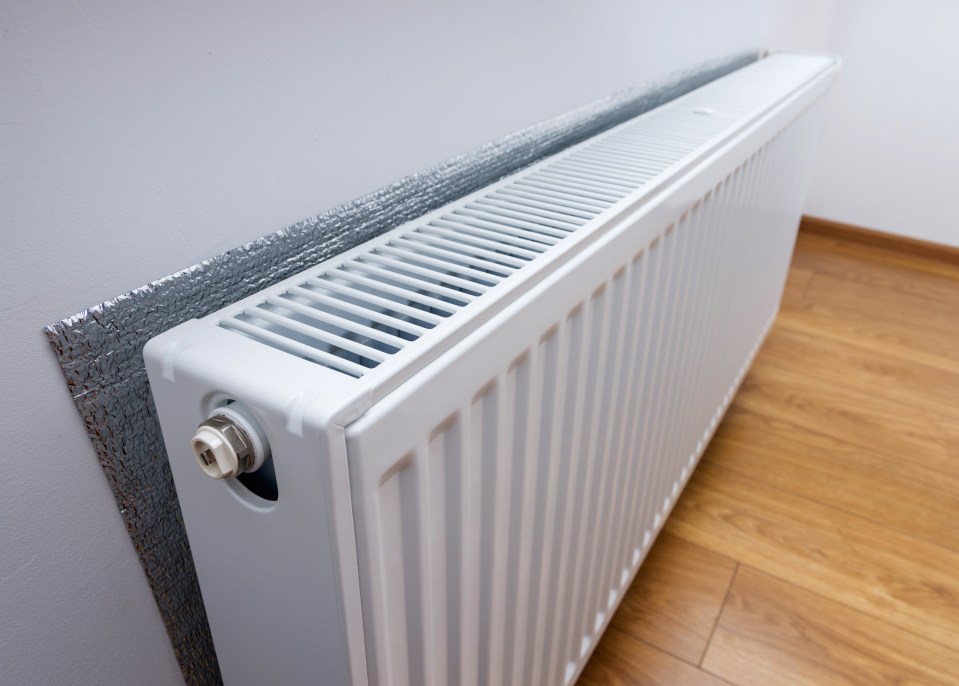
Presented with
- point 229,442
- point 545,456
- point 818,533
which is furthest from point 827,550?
point 229,442

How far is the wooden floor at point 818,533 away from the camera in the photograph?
0.90m

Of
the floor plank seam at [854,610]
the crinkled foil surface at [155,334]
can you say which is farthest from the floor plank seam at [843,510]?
the crinkled foil surface at [155,334]

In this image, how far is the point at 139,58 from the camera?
0.32 meters

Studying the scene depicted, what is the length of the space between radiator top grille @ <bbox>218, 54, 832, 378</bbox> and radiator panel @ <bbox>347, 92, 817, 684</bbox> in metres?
0.03

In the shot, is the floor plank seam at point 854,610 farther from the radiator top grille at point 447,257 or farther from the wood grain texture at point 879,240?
the wood grain texture at point 879,240

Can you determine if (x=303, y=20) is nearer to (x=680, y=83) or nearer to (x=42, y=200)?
(x=42, y=200)

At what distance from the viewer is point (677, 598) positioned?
971mm

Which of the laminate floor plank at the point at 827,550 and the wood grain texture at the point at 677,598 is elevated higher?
the wood grain texture at the point at 677,598

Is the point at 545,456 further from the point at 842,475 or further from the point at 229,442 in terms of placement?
→ the point at 842,475

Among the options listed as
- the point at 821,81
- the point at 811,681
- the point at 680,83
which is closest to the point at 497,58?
the point at 680,83

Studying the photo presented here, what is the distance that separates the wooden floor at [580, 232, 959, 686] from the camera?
901 mm

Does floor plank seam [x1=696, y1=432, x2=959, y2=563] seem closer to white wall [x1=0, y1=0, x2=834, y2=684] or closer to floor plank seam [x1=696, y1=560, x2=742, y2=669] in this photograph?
floor plank seam [x1=696, y1=560, x2=742, y2=669]

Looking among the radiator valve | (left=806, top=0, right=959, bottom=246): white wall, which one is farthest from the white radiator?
(left=806, top=0, right=959, bottom=246): white wall

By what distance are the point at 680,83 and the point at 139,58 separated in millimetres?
747
